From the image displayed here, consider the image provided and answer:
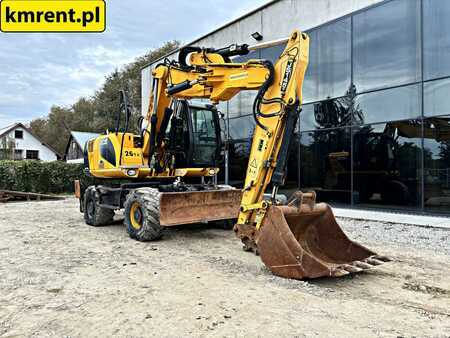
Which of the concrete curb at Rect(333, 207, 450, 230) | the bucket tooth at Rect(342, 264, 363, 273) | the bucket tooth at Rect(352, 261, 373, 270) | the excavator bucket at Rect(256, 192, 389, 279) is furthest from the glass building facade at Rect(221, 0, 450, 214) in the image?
the bucket tooth at Rect(342, 264, 363, 273)

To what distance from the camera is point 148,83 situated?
21078mm

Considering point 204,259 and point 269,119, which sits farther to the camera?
point 204,259

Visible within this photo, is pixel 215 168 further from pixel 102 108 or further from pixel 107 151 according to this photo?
pixel 102 108

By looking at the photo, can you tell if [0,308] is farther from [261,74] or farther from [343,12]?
[343,12]

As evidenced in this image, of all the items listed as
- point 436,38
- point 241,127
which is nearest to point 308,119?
point 241,127

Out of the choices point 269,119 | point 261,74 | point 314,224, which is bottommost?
point 314,224

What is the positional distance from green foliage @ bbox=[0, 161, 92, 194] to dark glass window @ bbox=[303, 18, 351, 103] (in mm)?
11604

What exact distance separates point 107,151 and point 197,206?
2.82 meters

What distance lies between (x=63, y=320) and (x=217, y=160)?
502cm

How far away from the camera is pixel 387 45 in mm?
10328

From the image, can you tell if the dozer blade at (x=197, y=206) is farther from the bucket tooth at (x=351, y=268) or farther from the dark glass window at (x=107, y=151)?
the bucket tooth at (x=351, y=268)

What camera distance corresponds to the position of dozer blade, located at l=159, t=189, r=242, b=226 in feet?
22.0

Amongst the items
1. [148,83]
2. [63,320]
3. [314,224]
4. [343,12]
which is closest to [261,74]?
[314,224]

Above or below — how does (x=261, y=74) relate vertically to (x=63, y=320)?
above
